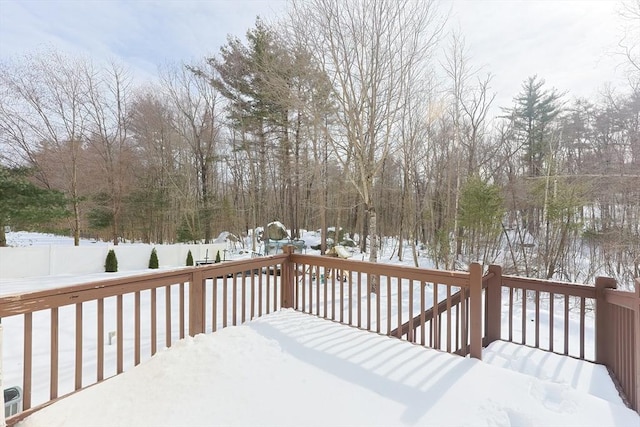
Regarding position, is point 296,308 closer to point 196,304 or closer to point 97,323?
point 196,304

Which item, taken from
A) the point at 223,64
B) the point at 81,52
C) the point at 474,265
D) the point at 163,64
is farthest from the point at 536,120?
the point at 81,52

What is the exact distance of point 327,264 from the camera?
12.2 ft

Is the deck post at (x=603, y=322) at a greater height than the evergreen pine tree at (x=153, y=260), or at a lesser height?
greater

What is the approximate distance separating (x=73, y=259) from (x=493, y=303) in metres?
11.7

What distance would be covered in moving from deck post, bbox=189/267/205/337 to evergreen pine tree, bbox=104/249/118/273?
8.92 meters

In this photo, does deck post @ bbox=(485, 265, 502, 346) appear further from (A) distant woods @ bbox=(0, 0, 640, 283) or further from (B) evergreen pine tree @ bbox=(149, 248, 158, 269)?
(B) evergreen pine tree @ bbox=(149, 248, 158, 269)

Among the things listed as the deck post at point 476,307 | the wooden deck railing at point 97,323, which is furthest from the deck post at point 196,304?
the deck post at point 476,307

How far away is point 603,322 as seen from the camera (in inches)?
111

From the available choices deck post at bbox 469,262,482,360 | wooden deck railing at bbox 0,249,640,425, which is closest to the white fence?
wooden deck railing at bbox 0,249,640,425

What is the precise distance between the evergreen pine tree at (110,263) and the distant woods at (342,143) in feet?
6.57

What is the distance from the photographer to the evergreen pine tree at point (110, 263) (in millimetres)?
9820

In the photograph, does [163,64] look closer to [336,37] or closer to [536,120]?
[336,37]

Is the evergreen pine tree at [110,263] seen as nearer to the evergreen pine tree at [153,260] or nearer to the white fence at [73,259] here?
the white fence at [73,259]

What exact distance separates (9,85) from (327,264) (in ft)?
49.0
